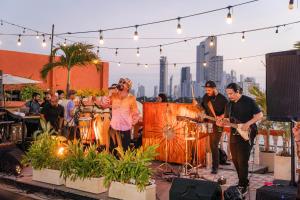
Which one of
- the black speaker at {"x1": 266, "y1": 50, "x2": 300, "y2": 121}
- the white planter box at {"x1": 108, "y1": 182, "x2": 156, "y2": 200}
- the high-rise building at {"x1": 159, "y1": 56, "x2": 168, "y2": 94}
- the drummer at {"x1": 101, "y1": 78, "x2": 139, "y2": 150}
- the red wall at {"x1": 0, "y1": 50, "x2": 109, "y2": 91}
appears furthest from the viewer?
the high-rise building at {"x1": 159, "y1": 56, "x2": 168, "y2": 94}

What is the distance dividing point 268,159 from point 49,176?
4.91 m

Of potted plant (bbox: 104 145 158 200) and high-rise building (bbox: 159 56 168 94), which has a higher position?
high-rise building (bbox: 159 56 168 94)

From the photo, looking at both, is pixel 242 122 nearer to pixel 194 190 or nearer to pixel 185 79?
pixel 194 190

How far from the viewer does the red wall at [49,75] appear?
27062 millimetres

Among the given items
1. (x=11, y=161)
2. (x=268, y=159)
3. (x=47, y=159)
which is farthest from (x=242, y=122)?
(x=11, y=161)

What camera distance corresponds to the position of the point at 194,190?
203 inches

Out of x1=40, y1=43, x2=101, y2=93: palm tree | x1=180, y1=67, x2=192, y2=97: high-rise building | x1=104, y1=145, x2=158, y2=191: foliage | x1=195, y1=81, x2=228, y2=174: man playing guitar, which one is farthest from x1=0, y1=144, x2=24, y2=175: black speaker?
x1=40, y1=43, x2=101, y2=93: palm tree

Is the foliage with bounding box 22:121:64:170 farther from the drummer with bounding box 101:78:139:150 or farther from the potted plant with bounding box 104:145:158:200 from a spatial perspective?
the potted plant with bounding box 104:145:158:200

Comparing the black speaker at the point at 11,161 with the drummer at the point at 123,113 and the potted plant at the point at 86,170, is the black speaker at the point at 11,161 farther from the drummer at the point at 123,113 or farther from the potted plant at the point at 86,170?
the drummer at the point at 123,113

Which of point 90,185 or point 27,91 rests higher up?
point 27,91

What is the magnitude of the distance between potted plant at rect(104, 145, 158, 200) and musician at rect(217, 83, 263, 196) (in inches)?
57.5

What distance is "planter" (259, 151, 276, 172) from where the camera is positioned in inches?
357

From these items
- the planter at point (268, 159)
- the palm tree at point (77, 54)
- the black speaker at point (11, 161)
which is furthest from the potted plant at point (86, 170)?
the palm tree at point (77, 54)

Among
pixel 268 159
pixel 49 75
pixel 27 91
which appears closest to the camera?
pixel 268 159
